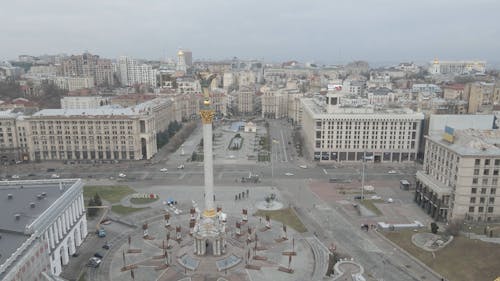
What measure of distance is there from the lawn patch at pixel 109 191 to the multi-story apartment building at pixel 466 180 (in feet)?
227

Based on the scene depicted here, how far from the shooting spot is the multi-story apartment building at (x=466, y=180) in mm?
74125

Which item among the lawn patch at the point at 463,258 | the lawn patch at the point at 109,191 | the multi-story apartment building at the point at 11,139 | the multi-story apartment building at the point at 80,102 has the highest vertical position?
the multi-story apartment building at the point at 80,102

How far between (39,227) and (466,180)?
240 feet

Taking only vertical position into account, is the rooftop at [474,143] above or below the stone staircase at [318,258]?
above

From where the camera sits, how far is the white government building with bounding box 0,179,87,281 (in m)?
48.0

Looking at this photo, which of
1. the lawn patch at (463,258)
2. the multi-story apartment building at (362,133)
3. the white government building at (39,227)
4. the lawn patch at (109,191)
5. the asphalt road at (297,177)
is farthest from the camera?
the multi-story apartment building at (362,133)

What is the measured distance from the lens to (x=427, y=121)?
127 m

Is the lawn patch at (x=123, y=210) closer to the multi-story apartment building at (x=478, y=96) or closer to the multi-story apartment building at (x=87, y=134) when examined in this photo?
the multi-story apartment building at (x=87, y=134)

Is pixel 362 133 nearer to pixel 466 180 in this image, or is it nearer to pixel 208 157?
pixel 466 180

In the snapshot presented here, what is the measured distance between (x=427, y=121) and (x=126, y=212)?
318 feet

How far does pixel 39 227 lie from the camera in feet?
176

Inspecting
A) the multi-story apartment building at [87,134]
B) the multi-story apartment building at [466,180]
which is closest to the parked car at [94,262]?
the multi-story apartment building at [466,180]

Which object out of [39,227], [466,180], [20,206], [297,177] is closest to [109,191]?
[20,206]

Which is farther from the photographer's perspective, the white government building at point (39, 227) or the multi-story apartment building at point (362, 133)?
the multi-story apartment building at point (362, 133)
